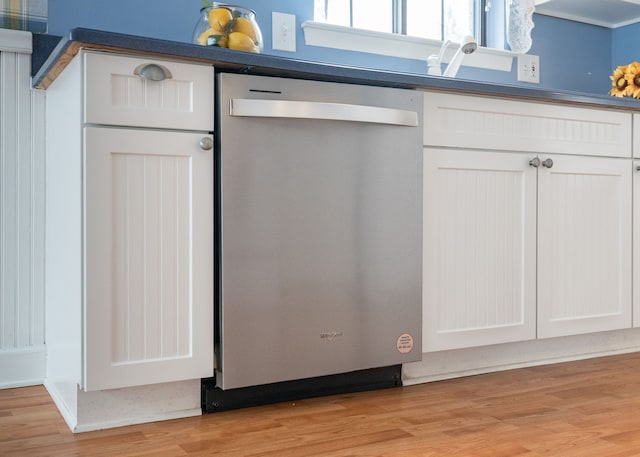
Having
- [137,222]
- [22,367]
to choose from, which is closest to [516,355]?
[137,222]

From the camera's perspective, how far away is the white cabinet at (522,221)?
6.95 ft

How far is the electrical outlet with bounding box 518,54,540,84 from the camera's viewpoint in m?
3.16

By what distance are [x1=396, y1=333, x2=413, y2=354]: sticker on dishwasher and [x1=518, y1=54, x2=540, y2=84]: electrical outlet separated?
5.37ft

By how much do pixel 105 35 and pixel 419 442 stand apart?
1.16 meters

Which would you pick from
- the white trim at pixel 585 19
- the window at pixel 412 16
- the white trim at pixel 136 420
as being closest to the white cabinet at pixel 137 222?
the white trim at pixel 136 420

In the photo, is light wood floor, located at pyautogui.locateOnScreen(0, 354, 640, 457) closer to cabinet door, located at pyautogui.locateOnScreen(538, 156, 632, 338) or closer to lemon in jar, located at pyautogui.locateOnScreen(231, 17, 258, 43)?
cabinet door, located at pyautogui.locateOnScreen(538, 156, 632, 338)

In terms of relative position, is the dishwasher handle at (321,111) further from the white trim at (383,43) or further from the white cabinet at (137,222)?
the white trim at (383,43)

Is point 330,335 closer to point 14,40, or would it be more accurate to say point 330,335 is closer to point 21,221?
point 21,221

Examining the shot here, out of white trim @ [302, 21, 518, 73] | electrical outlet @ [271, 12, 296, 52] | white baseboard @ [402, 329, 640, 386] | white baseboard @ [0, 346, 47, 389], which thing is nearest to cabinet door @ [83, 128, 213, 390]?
white baseboard @ [0, 346, 47, 389]

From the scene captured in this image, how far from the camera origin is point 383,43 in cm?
276

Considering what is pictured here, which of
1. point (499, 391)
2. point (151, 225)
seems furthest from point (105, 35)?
point (499, 391)

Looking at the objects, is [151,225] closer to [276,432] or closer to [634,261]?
[276,432]

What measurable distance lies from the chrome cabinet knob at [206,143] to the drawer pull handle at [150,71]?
0.17 m

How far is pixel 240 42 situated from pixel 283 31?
1.99ft
